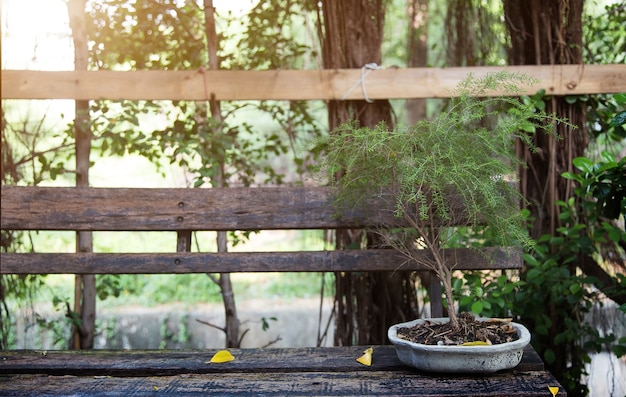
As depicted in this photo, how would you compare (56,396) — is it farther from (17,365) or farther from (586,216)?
(586,216)

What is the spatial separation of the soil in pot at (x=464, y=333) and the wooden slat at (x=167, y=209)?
2.29 ft

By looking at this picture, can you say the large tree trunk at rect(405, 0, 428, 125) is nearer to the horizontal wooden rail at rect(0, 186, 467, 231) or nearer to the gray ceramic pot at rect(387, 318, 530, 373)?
the horizontal wooden rail at rect(0, 186, 467, 231)

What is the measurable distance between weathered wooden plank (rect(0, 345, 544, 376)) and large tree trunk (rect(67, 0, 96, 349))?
3.14ft

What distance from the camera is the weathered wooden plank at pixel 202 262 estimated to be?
9.58ft

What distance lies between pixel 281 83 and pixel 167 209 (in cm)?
91

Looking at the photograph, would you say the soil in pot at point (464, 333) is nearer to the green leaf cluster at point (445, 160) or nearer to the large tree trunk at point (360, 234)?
the green leaf cluster at point (445, 160)

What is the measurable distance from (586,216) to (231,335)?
1947 millimetres

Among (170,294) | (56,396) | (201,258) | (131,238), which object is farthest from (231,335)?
(131,238)

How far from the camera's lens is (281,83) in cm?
349

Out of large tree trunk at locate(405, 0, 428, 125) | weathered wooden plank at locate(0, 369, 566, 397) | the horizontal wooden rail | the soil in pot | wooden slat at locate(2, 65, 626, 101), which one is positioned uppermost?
large tree trunk at locate(405, 0, 428, 125)

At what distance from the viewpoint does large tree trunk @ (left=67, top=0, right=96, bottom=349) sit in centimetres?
359

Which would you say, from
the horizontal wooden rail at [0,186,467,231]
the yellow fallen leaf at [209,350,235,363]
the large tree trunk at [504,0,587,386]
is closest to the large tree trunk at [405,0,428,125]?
the large tree trunk at [504,0,587,386]

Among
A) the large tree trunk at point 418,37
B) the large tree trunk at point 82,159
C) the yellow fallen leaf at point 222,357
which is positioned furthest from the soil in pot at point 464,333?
the large tree trunk at point 418,37

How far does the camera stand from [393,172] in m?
2.42
